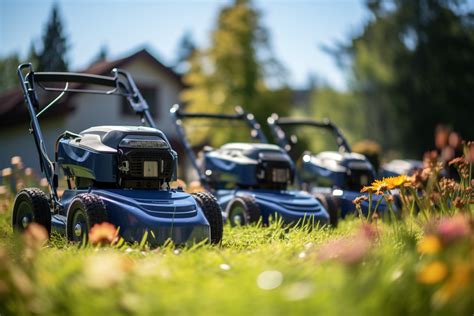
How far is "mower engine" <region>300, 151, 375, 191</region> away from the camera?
386 inches

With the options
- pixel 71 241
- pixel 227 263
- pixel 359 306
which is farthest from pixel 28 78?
pixel 359 306

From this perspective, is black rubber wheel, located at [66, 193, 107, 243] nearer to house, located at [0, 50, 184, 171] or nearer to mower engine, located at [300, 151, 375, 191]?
mower engine, located at [300, 151, 375, 191]

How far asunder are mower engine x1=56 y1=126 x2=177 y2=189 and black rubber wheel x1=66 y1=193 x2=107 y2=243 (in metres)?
0.49

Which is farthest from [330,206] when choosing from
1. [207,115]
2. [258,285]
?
[258,285]

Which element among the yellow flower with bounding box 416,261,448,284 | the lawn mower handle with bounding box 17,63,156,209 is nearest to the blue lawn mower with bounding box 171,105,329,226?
the lawn mower handle with bounding box 17,63,156,209

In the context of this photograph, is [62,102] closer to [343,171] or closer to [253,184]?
[343,171]

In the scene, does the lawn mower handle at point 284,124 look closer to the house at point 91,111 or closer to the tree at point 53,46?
the house at point 91,111

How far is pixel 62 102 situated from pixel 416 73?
573 inches

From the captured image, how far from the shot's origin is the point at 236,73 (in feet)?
84.2

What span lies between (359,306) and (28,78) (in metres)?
5.09

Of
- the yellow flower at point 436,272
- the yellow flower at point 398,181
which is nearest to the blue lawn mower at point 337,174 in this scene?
the yellow flower at point 398,181

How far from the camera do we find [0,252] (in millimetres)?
3146

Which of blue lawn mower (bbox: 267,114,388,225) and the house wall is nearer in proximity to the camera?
blue lawn mower (bbox: 267,114,388,225)

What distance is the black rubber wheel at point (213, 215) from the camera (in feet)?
19.9
